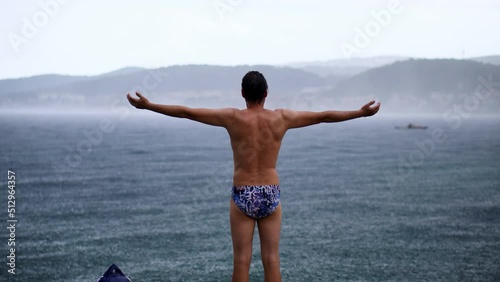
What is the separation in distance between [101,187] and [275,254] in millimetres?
68693

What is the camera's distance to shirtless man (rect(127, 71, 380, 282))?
19.6ft

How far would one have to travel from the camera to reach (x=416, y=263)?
128 feet

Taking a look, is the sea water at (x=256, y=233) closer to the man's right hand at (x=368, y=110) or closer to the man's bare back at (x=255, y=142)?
the man's bare back at (x=255, y=142)

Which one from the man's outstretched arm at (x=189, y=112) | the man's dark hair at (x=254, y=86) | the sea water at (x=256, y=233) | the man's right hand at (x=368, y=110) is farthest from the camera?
the sea water at (x=256, y=233)

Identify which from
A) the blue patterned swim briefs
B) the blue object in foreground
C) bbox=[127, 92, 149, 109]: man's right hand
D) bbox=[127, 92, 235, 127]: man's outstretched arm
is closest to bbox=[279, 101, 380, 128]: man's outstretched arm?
bbox=[127, 92, 235, 127]: man's outstretched arm

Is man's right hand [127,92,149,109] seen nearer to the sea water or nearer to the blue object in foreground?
the blue object in foreground

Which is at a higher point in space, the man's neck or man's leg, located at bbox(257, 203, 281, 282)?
the man's neck

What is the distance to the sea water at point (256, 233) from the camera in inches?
1460

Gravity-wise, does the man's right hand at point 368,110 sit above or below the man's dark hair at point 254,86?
below

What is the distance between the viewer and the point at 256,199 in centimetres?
609

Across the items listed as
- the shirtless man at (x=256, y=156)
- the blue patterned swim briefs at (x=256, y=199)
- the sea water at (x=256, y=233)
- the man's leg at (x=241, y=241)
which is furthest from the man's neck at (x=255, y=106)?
the sea water at (x=256, y=233)

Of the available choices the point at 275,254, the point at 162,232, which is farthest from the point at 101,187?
the point at 275,254

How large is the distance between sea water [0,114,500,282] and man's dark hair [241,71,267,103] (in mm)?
28969

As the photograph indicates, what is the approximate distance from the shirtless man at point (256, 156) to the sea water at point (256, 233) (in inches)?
1116
